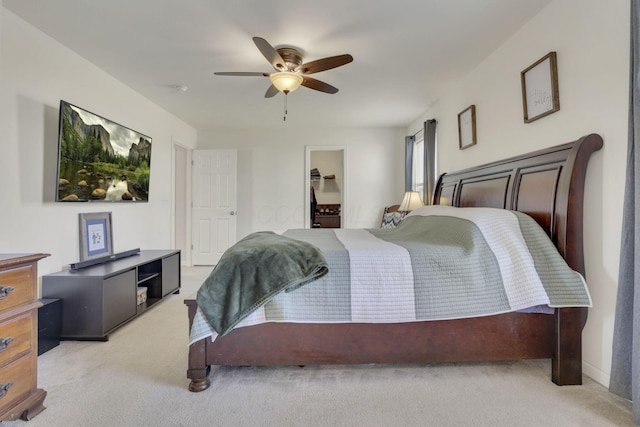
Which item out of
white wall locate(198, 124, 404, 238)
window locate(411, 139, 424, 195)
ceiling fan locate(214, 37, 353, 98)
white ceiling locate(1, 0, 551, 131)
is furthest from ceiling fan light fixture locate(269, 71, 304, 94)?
window locate(411, 139, 424, 195)

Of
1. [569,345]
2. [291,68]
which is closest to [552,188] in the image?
[569,345]

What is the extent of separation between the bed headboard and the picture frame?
0.30m

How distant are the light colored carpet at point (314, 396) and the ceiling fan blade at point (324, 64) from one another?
218 cm

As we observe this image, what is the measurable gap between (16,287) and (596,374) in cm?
299

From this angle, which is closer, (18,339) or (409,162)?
(18,339)

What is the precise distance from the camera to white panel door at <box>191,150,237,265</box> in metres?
5.24

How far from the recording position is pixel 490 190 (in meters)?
2.58

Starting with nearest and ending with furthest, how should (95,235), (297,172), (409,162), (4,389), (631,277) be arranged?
(4,389) → (631,277) → (95,235) → (409,162) → (297,172)

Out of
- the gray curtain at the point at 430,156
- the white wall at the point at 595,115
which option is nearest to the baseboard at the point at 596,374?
the white wall at the point at 595,115

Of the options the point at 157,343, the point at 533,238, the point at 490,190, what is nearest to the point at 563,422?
the point at 533,238

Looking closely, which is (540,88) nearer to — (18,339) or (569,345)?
(569,345)

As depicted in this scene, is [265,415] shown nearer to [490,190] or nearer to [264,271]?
[264,271]

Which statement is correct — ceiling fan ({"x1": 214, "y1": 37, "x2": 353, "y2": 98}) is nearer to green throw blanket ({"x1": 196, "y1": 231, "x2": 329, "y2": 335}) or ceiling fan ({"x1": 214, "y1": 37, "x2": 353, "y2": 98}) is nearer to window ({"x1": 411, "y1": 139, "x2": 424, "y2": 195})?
green throw blanket ({"x1": 196, "y1": 231, "x2": 329, "y2": 335})

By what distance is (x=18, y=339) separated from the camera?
55.7 inches
